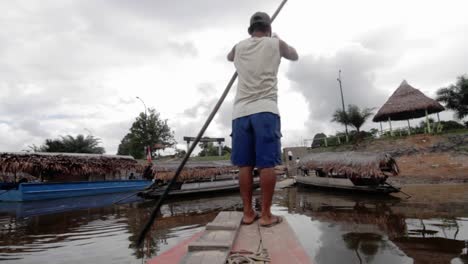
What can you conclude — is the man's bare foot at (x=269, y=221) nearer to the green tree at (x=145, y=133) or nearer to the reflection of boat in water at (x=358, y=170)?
the reflection of boat in water at (x=358, y=170)

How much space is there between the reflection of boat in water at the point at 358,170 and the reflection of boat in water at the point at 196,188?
4.31 meters

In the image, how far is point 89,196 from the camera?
15164mm

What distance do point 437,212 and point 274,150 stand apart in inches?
268

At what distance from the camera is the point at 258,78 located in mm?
2283

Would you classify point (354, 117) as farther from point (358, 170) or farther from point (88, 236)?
point (88, 236)

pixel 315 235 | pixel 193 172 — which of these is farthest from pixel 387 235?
pixel 193 172

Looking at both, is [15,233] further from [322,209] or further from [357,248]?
[322,209]

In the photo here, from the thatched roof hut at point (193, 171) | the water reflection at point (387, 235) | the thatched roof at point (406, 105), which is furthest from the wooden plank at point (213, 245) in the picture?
the thatched roof at point (406, 105)

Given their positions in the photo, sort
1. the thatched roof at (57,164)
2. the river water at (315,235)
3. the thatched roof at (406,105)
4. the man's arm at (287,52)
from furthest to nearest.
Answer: the thatched roof at (406,105), the thatched roof at (57,164), the river water at (315,235), the man's arm at (287,52)

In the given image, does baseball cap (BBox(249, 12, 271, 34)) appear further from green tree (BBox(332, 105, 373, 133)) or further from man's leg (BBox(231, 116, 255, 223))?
green tree (BBox(332, 105, 373, 133))

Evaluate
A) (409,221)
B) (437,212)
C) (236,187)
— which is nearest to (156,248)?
(409,221)

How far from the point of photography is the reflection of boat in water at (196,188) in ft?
37.8

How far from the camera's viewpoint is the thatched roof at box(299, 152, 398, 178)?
11.2 meters

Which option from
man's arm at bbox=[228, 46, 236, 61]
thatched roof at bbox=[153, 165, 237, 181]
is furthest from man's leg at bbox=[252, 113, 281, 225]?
thatched roof at bbox=[153, 165, 237, 181]
